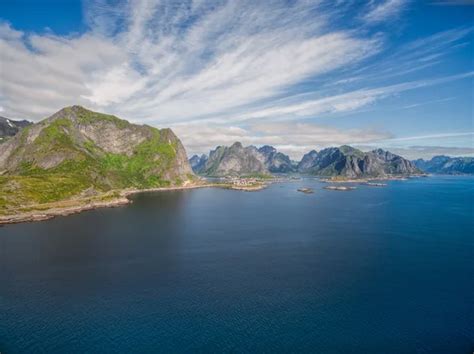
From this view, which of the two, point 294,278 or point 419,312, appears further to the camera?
point 294,278

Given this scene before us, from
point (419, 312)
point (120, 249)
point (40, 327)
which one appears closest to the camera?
point (40, 327)

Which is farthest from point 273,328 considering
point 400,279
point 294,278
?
point 400,279

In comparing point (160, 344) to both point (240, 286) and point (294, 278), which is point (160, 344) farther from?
point (294, 278)

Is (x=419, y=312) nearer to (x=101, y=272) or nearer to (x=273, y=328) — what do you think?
(x=273, y=328)

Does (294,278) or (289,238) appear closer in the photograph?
(294,278)

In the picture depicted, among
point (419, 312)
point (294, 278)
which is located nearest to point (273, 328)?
point (294, 278)

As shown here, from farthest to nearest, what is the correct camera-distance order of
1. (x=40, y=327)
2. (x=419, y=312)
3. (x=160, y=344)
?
(x=419, y=312)
(x=40, y=327)
(x=160, y=344)
